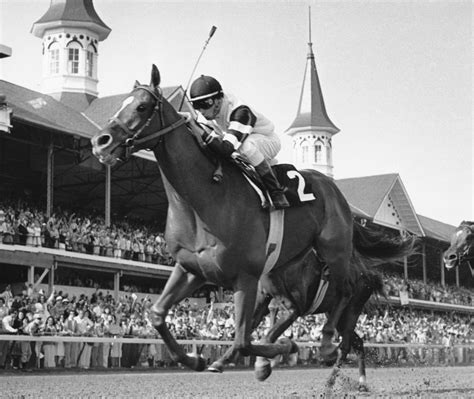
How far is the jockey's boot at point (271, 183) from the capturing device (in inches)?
272

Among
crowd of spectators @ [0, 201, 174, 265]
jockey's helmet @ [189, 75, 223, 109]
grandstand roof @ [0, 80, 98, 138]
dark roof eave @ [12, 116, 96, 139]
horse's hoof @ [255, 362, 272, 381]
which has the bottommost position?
horse's hoof @ [255, 362, 272, 381]

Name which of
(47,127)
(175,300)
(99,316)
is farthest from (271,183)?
(47,127)

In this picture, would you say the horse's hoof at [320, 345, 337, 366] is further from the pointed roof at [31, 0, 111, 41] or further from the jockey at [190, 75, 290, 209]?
the pointed roof at [31, 0, 111, 41]

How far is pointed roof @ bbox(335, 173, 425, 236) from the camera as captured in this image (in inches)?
1833

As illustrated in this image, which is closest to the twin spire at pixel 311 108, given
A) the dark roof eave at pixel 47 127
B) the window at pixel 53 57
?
the window at pixel 53 57

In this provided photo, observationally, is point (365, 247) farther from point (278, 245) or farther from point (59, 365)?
point (59, 365)

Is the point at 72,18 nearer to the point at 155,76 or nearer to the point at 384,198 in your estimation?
the point at 384,198

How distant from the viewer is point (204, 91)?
22.2ft

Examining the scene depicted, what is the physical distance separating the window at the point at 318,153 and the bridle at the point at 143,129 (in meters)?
50.7

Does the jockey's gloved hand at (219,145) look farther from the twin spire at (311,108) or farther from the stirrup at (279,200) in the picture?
the twin spire at (311,108)

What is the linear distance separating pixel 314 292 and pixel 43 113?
18.8m

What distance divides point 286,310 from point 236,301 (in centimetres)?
219

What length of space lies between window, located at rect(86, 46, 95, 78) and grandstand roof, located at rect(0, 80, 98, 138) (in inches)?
283

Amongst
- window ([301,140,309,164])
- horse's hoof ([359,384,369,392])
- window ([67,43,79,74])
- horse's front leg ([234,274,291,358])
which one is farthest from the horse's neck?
window ([301,140,309,164])
